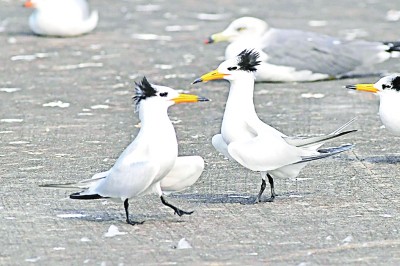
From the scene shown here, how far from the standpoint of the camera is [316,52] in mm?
11039

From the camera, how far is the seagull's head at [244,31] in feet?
36.1

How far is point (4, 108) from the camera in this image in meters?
9.48

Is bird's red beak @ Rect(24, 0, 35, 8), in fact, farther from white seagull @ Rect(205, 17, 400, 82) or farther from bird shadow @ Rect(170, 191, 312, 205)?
bird shadow @ Rect(170, 191, 312, 205)

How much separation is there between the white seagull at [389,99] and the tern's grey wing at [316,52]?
307cm

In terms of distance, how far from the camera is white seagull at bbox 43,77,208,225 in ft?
A: 19.6

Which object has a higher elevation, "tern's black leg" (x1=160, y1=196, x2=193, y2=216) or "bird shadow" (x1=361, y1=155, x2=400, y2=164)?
"tern's black leg" (x1=160, y1=196, x2=193, y2=216)

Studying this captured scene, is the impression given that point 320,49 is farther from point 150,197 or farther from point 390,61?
point 150,197

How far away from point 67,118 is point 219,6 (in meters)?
6.87

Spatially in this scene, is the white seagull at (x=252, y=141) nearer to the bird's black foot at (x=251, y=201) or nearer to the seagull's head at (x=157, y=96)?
the bird's black foot at (x=251, y=201)

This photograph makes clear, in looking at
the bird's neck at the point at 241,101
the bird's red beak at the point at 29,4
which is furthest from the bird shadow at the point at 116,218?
the bird's red beak at the point at 29,4

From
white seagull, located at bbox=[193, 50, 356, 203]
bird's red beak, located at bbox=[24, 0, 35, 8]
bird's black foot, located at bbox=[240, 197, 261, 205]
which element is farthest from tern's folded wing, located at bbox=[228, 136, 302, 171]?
bird's red beak, located at bbox=[24, 0, 35, 8]

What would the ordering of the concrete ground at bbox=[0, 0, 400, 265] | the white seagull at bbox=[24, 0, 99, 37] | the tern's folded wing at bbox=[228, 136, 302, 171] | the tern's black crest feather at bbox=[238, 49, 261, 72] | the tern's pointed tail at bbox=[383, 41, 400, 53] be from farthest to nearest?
the white seagull at bbox=[24, 0, 99, 37] < the tern's pointed tail at bbox=[383, 41, 400, 53] < the tern's black crest feather at bbox=[238, 49, 261, 72] < the tern's folded wing at bbox=[228, 136, 302, 171] < the concrete ground at bbox=[0, 0, 400, 265]

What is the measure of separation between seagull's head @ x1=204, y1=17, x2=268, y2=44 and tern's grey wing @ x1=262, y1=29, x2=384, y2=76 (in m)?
0.10

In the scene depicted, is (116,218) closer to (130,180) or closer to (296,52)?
(130,180)
